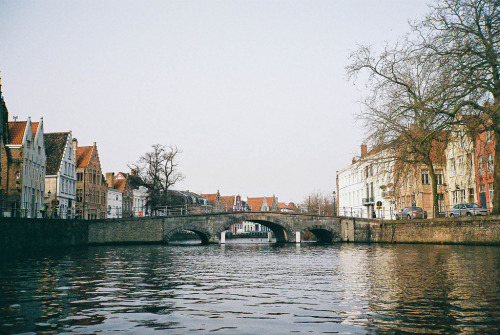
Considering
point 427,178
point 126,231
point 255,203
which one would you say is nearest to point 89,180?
point 126,231

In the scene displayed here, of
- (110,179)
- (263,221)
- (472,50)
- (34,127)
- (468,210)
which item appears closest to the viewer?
(472,50)

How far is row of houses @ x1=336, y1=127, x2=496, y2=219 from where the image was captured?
31812 millimetres

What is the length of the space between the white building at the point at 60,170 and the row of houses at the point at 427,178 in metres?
32.3

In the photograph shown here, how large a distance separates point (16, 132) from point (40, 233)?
16880 millimetres

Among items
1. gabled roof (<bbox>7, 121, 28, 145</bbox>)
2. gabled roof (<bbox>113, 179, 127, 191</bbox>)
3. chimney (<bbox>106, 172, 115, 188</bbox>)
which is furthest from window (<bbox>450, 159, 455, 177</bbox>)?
gabled roof (<bbox>113, 179, 127, 191</bbox>)

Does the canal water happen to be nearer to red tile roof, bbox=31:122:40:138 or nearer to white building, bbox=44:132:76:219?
red tile roof, bbox=31:122:40:138

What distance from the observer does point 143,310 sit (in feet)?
30.6

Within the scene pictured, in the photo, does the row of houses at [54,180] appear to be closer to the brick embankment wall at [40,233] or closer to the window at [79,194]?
the window at [79,194]

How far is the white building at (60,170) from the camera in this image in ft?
192

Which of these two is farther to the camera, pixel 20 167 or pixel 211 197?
pixel 211 197

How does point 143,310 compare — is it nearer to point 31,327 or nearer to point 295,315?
point 31,327

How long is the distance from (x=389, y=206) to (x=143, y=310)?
5971 cm

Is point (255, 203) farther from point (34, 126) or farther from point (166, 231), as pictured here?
point (166, 231)

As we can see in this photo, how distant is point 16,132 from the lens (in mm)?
46594
